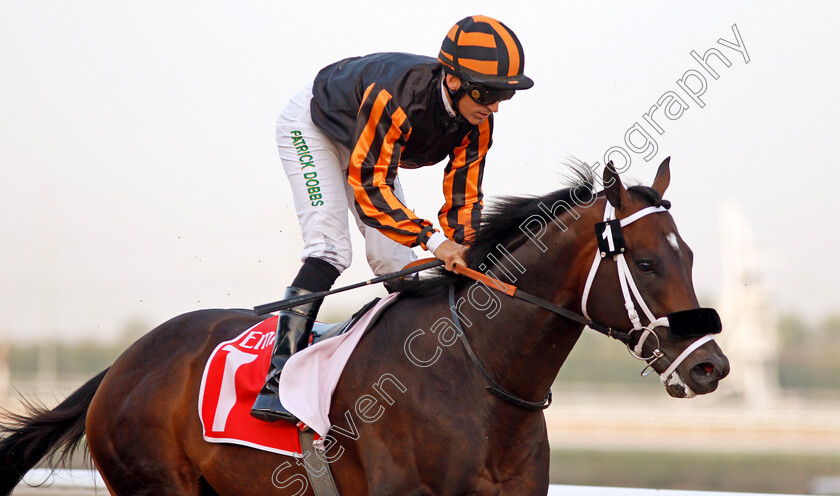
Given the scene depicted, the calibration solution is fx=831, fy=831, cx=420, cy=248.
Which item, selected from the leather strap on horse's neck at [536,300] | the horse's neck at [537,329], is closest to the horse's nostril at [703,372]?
the leather strap on horse's neck at [536,300]

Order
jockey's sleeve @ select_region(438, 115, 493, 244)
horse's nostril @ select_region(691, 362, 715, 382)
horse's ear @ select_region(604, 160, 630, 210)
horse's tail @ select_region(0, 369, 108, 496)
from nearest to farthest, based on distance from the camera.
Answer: horse's nostril @ select_region(691, 362, 715, 382) < horse's ear @ select_region(604, 160, 630, 210) < jockey's sleeve @ select_region(438, 115, 493, 244) < horse's tail @ select_region(0, 369, 108, 496)

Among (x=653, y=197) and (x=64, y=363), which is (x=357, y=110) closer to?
(x=653, y=197)

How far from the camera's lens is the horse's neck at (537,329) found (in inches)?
87.7

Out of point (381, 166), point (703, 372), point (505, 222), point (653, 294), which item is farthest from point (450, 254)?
point (703, 372)

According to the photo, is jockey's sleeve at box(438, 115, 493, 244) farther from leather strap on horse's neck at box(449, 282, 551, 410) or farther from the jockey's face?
leather strap on horse's neck at box(449, 282, 551, 410)

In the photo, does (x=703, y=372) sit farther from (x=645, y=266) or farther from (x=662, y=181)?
(x=662, y=181)

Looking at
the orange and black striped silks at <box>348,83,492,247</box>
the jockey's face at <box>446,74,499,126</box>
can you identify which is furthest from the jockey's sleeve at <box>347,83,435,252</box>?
the jockey's face at <box>446,74,499,126</box>

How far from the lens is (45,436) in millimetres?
3273

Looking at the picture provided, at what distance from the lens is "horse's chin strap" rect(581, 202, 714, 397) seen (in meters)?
2.01

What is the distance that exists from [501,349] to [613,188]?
0.53 metres

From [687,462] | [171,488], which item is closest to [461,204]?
[171,488]

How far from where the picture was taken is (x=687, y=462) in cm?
1137

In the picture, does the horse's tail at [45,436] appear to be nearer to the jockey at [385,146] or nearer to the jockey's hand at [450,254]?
the jockey at [385,146]

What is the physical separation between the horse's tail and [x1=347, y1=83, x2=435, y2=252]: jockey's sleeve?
150 cm
